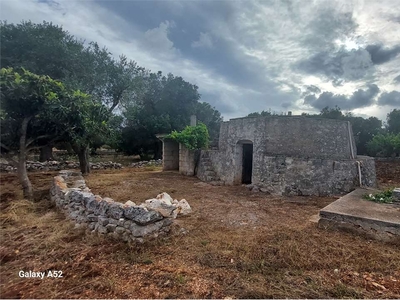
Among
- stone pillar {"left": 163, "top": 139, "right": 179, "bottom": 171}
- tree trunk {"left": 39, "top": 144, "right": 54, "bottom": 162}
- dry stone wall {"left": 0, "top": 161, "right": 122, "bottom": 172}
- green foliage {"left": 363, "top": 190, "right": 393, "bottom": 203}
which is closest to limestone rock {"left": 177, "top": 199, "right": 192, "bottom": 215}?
green foliage {"left": 363, "top": 190, "right": 393, "bottom": 203}

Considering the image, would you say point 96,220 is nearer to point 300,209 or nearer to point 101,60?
point 300,209

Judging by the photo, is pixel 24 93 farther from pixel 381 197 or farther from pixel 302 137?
pixel 381 197

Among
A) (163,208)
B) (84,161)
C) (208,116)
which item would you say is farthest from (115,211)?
(208,116)

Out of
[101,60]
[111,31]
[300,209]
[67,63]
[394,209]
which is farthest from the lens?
[101,60]

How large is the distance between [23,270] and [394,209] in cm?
716

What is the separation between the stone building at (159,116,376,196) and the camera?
8.09 metres

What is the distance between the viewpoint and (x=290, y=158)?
824cm

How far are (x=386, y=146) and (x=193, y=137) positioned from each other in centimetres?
1638

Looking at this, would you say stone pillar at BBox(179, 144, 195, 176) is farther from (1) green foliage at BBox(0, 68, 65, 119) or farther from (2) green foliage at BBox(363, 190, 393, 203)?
(2) green foliage at BBox(363, 190, 393, 203)

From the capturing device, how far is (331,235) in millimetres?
4348

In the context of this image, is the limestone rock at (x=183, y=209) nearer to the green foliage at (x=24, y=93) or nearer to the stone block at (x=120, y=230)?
the stone block at (x=120, y=230)

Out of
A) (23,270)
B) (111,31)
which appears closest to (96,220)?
(23,270)

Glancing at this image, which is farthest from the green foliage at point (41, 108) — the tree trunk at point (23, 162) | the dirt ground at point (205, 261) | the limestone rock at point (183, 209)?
the limestone rock at point (183, 209)

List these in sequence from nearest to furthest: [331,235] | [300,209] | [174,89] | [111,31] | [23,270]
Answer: [23,270] < [331,235] < [300,209] < [111,31] < [174,89]
